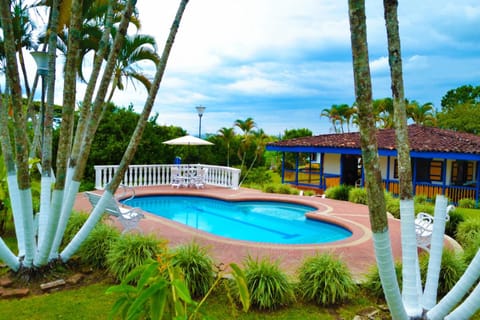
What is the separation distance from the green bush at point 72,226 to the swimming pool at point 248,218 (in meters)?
3.80

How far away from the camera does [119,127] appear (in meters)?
16.1

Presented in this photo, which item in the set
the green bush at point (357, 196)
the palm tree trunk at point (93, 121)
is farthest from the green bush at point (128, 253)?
the green bush at point (357, 196)

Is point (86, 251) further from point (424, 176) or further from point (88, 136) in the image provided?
point (424, 176)

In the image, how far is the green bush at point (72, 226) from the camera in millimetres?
6676

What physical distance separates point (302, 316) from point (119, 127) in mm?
13681

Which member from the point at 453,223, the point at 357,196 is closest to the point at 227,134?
the point at 357,196

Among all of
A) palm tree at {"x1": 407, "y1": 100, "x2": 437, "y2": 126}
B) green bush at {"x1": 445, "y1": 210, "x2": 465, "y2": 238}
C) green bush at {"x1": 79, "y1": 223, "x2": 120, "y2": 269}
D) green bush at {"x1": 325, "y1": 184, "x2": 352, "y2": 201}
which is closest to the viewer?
green bush at {"x1": 79, "y1": 223, "x2": 120, "y2": 269}

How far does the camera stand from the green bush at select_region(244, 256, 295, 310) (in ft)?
14.7

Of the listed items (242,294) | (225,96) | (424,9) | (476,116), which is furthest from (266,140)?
(242,294)

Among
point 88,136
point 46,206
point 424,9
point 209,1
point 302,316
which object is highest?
point 209,1

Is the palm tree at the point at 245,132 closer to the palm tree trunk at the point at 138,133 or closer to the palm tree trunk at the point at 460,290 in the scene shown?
the palm tree trunk at the point at 138,133

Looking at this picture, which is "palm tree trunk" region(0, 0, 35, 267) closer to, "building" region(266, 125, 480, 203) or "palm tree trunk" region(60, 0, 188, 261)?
"palm tree trunk" region(60, 0, 188, 261)

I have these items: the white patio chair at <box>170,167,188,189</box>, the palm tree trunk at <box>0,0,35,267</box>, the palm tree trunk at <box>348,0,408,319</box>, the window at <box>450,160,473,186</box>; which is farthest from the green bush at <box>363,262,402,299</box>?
the window at <box>450,160,473,186</box>

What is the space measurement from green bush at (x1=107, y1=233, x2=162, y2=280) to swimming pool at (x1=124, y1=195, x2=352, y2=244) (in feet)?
13.5
